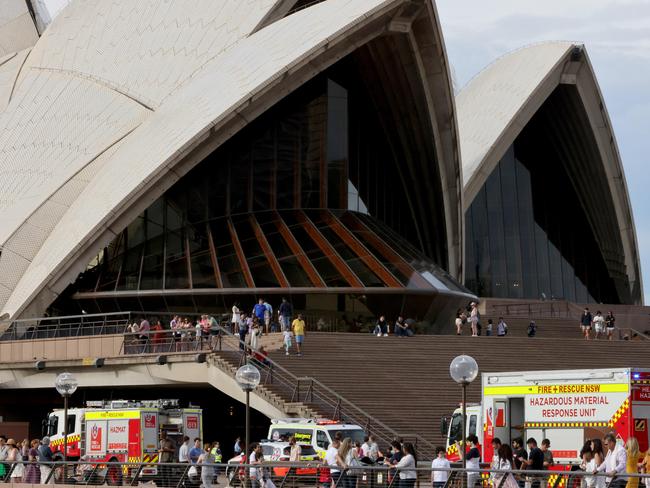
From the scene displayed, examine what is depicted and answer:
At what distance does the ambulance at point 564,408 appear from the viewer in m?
20.2

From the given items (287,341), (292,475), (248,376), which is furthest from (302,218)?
(292,475)

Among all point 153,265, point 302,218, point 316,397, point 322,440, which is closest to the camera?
point 322,440

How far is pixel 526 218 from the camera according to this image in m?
57.6

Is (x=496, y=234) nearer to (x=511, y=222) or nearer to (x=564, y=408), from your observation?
(x=511, y=222)

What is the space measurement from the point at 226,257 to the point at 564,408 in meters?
21.6

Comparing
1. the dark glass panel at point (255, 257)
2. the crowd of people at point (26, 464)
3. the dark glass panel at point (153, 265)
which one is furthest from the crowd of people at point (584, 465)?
the dark glass panel at point (153, 265)

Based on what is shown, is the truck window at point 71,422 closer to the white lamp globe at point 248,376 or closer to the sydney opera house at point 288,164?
the sydney opera house at point 288,164

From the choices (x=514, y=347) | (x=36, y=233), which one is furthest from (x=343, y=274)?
(x=36, y=233)

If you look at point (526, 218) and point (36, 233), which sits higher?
point (526, 218)

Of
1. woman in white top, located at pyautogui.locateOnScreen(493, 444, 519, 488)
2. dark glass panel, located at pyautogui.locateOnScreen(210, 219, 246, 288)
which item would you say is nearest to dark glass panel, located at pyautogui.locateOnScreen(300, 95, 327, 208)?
dark glass panel, located at pyautogui.locateOnScreen(210, 219, 246, 288)

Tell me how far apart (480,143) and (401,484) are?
3571 centimetres

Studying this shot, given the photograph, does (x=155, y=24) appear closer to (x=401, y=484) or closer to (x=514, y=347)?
(x=514, y=347)

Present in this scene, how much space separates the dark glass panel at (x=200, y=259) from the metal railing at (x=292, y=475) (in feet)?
53.8

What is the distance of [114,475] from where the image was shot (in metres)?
22.3
